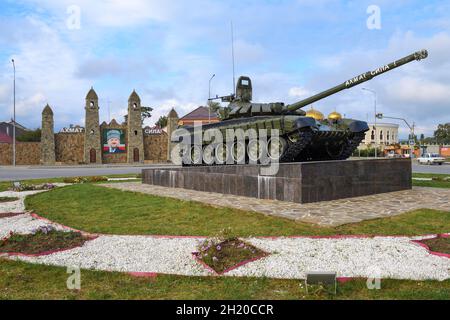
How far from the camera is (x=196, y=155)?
1639cm

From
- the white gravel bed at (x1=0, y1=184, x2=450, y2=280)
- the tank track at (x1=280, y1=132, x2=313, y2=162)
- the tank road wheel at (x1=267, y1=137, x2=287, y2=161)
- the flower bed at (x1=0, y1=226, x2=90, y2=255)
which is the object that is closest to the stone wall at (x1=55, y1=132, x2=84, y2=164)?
the tank road wheel at (x1=267, y1=137, x2=287, y2=161)

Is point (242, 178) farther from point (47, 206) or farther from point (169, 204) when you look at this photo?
point (47, 206)

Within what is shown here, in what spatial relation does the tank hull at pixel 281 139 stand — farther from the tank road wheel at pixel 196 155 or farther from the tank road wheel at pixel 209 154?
the tank road wheel at pixel 196 155

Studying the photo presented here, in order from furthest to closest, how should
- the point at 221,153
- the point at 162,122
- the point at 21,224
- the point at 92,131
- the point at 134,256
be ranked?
the point at 162,122 → the point at 92,131 → the point at 221,153 → the point at 21,224 → the point at 134,256

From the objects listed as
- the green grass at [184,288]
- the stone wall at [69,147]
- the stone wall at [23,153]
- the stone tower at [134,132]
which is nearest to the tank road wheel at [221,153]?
the green grass at [184,288]

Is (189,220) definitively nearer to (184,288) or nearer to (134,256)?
(134,256)

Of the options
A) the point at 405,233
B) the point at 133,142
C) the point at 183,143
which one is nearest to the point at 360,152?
the point at 133,142

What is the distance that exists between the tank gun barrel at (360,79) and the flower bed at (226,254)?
7.61 metres

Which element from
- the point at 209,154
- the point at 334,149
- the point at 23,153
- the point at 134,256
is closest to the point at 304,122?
the point at 334,149

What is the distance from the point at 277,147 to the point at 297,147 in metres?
0.67

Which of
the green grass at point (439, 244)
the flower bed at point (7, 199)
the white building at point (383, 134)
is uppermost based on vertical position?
the white building at point (383, 134)

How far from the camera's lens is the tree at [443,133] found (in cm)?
10081

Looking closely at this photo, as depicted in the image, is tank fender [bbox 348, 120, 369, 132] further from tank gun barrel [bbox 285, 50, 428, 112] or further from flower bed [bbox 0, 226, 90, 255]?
flower bed [bbox 0, 226, 90, 255]
